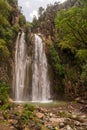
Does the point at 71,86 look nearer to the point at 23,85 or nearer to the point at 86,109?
the point at 23,85

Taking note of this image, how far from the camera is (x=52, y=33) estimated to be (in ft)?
122

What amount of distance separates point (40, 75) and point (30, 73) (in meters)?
1.25

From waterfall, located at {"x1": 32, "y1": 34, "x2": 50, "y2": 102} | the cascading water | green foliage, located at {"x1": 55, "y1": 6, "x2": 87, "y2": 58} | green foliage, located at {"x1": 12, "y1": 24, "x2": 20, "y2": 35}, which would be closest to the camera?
green foliage, located at {"x1": 55, "y1": 6, "x2": 87, "y2": 58}

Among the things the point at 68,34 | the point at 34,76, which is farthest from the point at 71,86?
→ the point at 68,34

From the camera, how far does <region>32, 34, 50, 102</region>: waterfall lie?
3200cm

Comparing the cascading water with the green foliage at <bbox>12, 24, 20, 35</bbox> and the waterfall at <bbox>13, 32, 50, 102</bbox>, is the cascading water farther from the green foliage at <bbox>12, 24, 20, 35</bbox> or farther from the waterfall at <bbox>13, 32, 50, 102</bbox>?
the green foliage at <bbox>12, 24, 20, 35</bbox>

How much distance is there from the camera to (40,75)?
109ft

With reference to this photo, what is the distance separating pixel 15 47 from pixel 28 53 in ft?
5.98

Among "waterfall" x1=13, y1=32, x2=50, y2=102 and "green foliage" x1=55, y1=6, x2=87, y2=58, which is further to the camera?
"waterfall" x1=13, y1=32, x2=50, y2=102

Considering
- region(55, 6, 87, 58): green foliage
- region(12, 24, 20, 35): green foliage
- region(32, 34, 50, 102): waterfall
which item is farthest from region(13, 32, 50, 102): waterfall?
region(55, 6, 87, 58): green foliage

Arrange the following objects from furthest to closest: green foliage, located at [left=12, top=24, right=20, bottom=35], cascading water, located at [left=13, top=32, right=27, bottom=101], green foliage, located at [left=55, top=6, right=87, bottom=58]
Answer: green foliage, located at [left=12, top=24, right=20, bottom=35], cascading water, located at [left=13, top=32, right=27, bottom=101], green foliage, located at [left=55, top=6, right=87, bottom=58]

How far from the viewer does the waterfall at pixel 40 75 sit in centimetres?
3200

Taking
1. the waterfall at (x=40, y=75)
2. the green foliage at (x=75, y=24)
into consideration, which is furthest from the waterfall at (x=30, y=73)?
the green foliage at (x=75, y=24)

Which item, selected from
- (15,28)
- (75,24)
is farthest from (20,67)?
(75,24)
